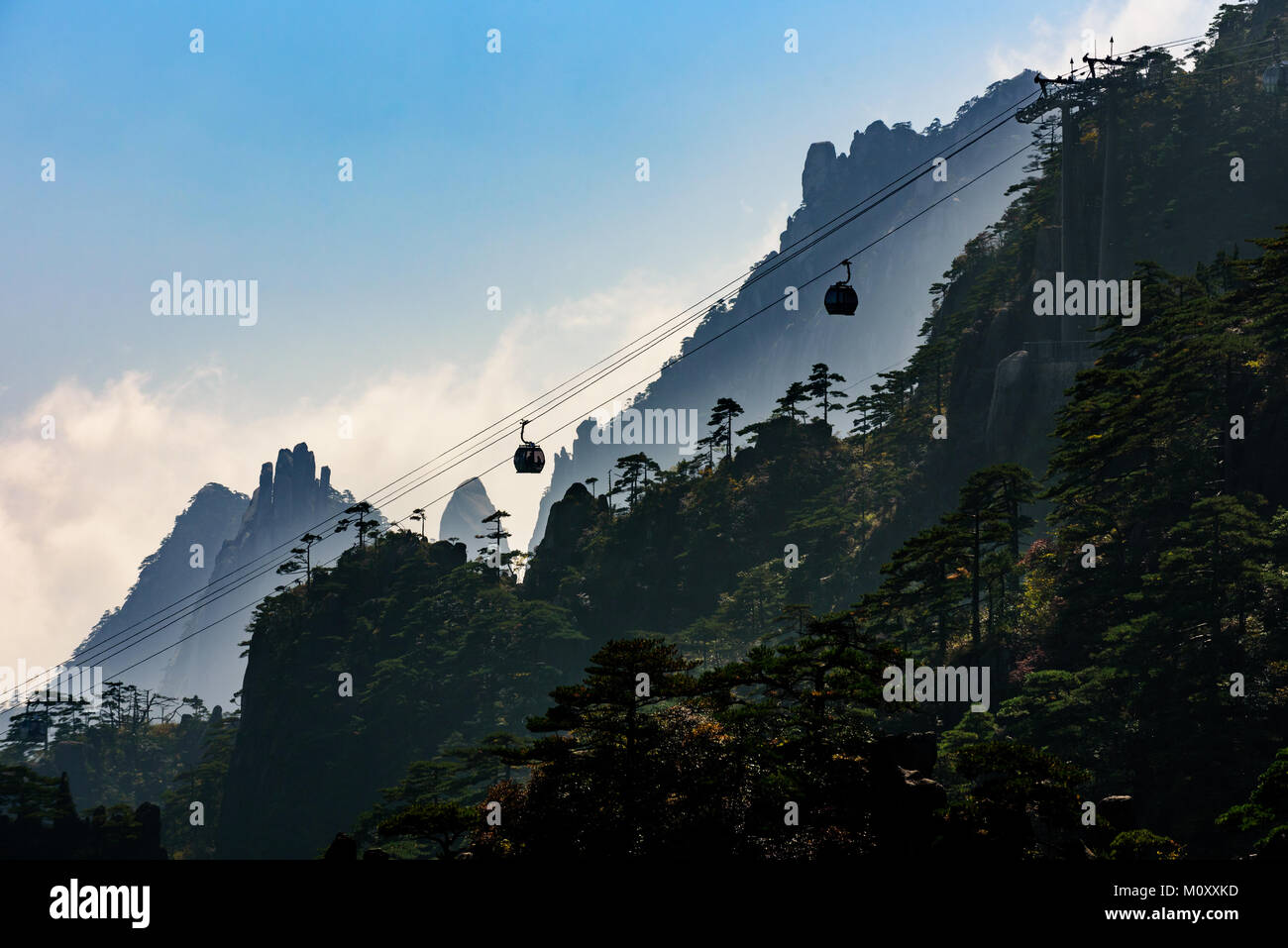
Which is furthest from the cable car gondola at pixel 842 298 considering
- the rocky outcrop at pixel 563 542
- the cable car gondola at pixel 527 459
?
the rocky outcrop at pixel 563 542

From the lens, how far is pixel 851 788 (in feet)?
65.7

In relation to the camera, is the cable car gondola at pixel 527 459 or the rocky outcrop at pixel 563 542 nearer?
the cable car gondola at pixel 527 459

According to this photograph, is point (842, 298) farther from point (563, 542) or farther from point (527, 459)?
point (563, 542)

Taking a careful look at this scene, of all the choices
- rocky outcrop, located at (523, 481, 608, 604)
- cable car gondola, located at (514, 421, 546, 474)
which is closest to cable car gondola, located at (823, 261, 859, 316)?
cable car gondola, located at (514, 421, 546, 474)

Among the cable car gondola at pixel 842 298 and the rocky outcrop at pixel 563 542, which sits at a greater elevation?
the cable car gondola at pixel 842 298

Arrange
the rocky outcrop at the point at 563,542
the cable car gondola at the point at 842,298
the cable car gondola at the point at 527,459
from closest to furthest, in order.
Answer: the cable car gondola at the point at 842,298 < the cable car gondola at the point at 527,459 < the rocky outcrop at the point at 563,542

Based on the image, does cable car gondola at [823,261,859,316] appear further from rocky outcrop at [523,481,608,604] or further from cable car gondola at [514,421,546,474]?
rocky outcrop at [523,481,608,604]

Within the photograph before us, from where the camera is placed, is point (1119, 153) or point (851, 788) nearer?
point (851, 788)

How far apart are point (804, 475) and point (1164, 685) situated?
44.4 metres

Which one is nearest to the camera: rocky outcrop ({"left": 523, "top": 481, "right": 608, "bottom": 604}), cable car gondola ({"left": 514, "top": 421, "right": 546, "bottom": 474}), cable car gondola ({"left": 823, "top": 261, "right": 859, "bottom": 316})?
cable car gondola ({"left": 823, "top": 261, "right": 859, "bottom": 316})

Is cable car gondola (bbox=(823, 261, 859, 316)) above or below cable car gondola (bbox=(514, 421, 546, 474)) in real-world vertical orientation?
above

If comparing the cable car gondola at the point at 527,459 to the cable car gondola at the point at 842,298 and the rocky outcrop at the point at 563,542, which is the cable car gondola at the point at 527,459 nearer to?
the cable car gondola at the point at 842,298
